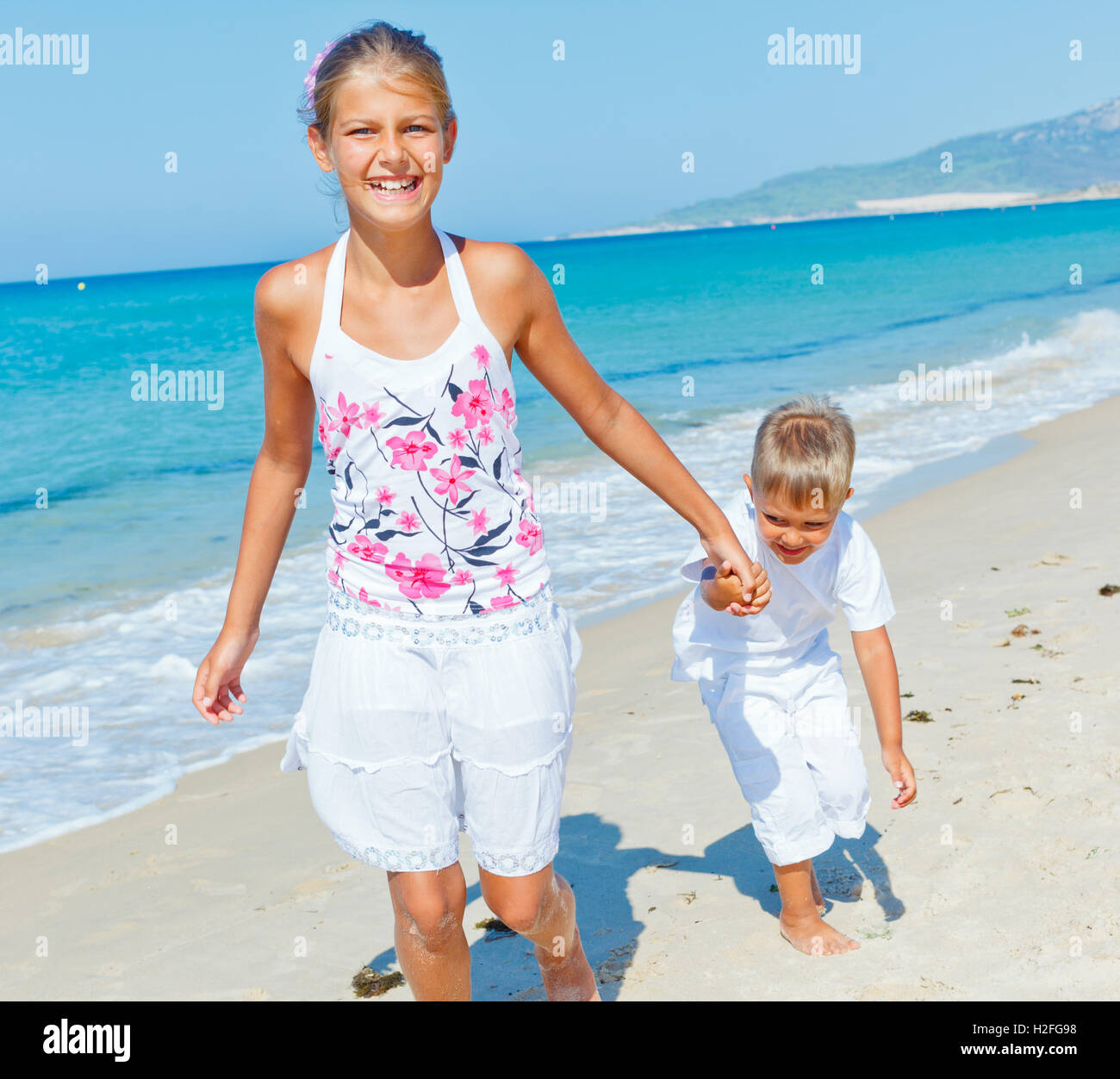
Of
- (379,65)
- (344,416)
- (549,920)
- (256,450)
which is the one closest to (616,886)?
(549,920)

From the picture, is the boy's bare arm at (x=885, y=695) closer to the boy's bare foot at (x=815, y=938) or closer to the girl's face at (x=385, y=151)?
the boy's bare foot at (x=815, y=938)

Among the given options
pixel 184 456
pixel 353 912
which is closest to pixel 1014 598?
pixel 353 912

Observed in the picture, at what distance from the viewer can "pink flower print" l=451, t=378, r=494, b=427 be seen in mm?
2145

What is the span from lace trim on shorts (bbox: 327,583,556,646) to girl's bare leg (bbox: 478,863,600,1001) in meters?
0.52

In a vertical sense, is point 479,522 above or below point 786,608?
above

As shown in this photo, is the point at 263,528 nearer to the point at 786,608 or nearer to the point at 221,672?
the point at 221,672

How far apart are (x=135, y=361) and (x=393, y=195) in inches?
1075

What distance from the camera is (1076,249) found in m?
41.3

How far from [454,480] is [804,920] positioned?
1.62 meters

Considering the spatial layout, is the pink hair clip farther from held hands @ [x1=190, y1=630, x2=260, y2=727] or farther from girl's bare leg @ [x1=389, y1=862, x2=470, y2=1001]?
girl's bare leg @ [x1=389, y1=862, x2=470, y2=1001]

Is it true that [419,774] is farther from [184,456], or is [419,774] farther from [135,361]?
[135,361]

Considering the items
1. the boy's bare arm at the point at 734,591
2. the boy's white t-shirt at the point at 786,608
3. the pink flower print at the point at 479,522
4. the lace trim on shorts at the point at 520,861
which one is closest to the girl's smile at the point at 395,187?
the pink flower print at the point at 479,522

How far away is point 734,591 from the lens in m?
2.52

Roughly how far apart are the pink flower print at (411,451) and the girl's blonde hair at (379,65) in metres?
0.60
